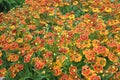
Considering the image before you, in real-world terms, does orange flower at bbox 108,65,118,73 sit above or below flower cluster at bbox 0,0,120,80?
below

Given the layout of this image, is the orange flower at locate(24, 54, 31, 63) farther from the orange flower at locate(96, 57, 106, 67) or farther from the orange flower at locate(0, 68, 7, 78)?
the orange flower at locate(96, 57, 106, 67)

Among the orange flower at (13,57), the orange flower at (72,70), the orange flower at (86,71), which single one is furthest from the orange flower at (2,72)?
the orange flower at (86,71)

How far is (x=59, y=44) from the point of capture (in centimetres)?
379

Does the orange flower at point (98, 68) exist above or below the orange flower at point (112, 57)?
below

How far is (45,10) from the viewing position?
4586 millimetres

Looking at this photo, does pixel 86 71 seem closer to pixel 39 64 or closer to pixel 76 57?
pixel 76 57

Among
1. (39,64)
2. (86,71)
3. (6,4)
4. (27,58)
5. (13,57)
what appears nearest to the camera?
(86,71)

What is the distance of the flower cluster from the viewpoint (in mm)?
3564

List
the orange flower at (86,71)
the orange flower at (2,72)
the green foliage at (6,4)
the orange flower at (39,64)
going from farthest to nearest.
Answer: the green foliage at (6,4) < the orange flower at (2,72) < the orange flower at (39,64) < the orange flower at (86,71)

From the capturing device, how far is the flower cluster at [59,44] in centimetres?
356

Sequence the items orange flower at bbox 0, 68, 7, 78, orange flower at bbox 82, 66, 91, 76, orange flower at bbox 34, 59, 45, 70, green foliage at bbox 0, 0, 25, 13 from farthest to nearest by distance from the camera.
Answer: green foliage at bbox 0, 0, 25, 13, orange flower at bbox 0, 68, 7, 78, orange flower at bbox 34, 59, 45, 70, orange flower at bbox 82, 66, 91, 76

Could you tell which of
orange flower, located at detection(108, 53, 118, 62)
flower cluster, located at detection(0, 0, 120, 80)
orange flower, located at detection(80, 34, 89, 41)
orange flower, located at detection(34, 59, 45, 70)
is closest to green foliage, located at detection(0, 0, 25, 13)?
flower cluster, located at detection(0, 0, 120, 80)

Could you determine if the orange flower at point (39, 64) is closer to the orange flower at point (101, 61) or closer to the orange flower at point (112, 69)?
the orange flower at point (101, 61)

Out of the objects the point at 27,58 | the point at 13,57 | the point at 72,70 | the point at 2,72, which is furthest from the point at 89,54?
the point at 2,72
